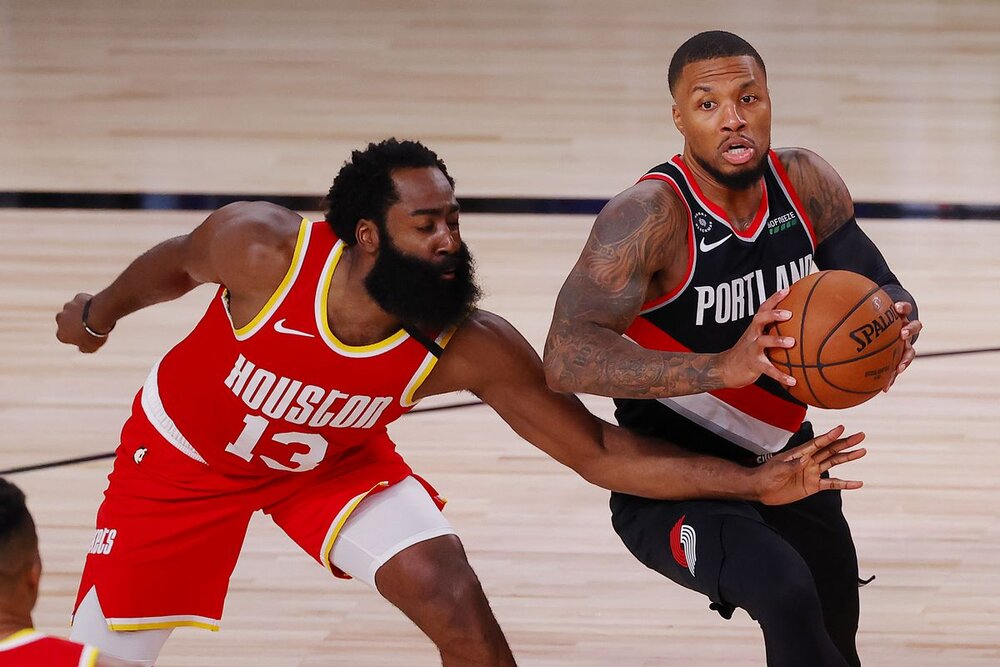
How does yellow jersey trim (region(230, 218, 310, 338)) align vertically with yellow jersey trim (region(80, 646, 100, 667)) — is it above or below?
above

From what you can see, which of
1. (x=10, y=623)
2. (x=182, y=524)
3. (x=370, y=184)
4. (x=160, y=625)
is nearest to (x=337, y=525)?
(x=182, y=524)

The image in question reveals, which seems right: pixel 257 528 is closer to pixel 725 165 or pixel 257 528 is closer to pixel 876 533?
pixel 876 533

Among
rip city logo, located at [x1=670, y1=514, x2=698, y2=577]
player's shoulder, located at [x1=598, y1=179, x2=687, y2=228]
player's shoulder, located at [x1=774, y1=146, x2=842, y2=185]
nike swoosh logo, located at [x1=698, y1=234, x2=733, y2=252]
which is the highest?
player's shoulder, located at [x1=774, y1=146, x2=842, y2=185]

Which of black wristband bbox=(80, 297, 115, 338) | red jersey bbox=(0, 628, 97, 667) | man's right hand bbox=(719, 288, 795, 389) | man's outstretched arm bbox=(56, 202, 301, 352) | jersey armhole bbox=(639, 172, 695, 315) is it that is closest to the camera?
red jersey bbox=(0, 628, 97, 667)

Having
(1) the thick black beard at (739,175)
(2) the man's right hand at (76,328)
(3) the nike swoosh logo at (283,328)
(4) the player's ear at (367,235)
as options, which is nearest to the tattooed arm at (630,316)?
(1) the thick black beard at (739,175)

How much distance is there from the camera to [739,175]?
3621 millimetres

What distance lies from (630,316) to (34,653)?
153 cm

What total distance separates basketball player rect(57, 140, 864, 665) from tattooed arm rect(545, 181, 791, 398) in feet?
1.03

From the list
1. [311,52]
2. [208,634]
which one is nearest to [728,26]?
[311,52]

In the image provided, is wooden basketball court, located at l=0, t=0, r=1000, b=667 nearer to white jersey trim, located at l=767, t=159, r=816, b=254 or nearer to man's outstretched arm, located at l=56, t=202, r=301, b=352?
man's outstretched arm, located at l=56, t=202, r=301, b=352

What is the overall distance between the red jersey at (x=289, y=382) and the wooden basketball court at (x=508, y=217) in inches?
40.9

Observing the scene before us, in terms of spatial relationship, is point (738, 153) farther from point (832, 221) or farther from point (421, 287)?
point (421, 287)

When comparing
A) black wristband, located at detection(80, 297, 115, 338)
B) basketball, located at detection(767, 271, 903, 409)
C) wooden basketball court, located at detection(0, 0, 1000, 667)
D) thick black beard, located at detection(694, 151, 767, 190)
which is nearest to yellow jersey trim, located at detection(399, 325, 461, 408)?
thick black beard, located at detection(694, 151, 767, 190)

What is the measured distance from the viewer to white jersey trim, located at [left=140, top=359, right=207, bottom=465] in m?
3.87
